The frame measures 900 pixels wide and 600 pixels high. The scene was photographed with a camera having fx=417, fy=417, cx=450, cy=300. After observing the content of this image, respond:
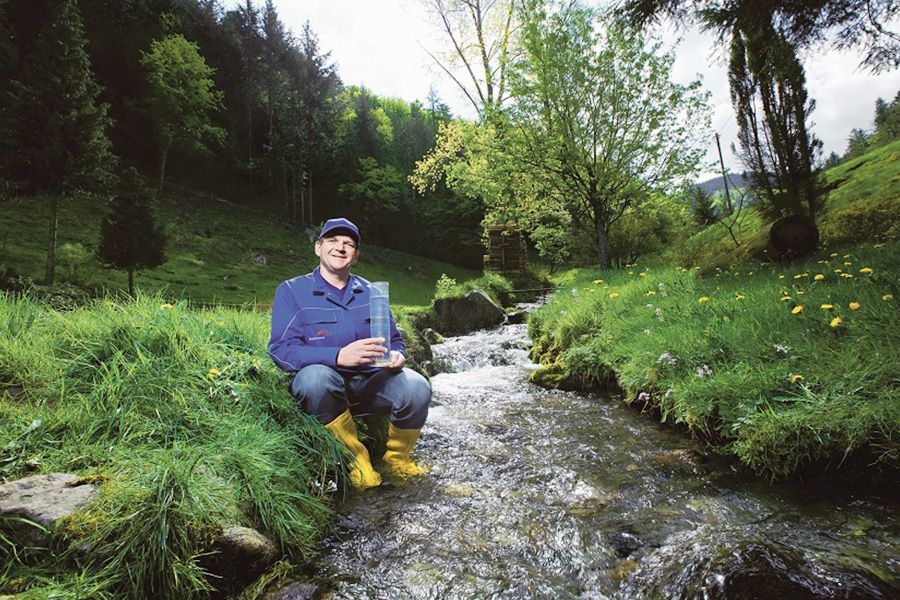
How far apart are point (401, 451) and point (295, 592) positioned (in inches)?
52.9

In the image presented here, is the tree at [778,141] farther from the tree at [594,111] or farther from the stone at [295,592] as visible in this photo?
the stone at [295,592]

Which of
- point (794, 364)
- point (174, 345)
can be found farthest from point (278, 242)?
point (794, 364)

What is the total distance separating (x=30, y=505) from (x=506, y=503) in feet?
7.38

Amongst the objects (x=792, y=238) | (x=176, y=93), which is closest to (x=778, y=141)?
(x=792, y=238)

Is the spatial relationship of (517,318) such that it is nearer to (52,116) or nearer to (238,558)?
(238,558)

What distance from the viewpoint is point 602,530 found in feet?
7.48

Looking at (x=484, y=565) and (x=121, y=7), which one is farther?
(x=121, y=7)

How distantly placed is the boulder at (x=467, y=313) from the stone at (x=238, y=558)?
391 inches

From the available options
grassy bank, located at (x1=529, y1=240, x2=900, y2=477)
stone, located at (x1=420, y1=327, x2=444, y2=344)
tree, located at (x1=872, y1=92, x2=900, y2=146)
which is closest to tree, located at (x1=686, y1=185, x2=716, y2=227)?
tree, located at (x1=872, y1=92, x2=900, y2=146)

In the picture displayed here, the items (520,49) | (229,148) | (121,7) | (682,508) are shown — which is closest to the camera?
(682,508)

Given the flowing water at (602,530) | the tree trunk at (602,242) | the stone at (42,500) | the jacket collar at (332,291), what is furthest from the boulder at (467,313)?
the stone at (42,500)

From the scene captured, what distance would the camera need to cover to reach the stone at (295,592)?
67.2 inches

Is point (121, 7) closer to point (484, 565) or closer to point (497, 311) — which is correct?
point (497, 311)

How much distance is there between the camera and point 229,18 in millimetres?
34406
